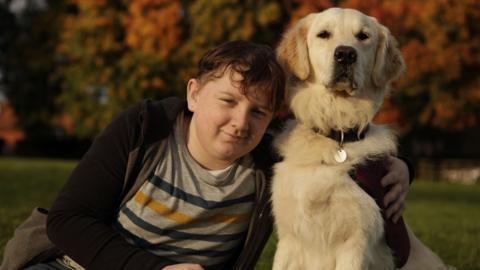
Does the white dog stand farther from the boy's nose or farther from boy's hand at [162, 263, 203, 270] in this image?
boy's hand at [162, 263, 203, 270]

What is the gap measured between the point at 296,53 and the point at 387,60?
508 millimetres

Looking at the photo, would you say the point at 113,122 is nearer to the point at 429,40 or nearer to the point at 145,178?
the point at 145,178

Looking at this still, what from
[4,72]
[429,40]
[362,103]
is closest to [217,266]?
[362,103]

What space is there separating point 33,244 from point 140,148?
25.9 inches

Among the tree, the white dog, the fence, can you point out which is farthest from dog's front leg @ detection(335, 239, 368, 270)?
the tree

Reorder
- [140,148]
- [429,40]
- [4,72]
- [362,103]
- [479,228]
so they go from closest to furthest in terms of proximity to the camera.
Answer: [140,148]
[362,103]
[479,228]
[429,40]
[4,72]

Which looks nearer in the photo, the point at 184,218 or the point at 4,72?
the point at 184,218

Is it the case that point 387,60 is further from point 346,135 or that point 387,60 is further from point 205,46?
point 205,46

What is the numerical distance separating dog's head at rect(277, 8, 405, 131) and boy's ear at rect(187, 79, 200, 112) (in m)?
0.60

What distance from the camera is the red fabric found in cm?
280

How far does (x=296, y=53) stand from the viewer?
320cm

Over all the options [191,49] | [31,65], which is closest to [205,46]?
[191,49]

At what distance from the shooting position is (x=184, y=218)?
9.05ft

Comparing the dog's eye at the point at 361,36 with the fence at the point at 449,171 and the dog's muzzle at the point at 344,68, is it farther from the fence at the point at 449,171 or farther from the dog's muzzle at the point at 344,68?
the fence at the point at 449,171
